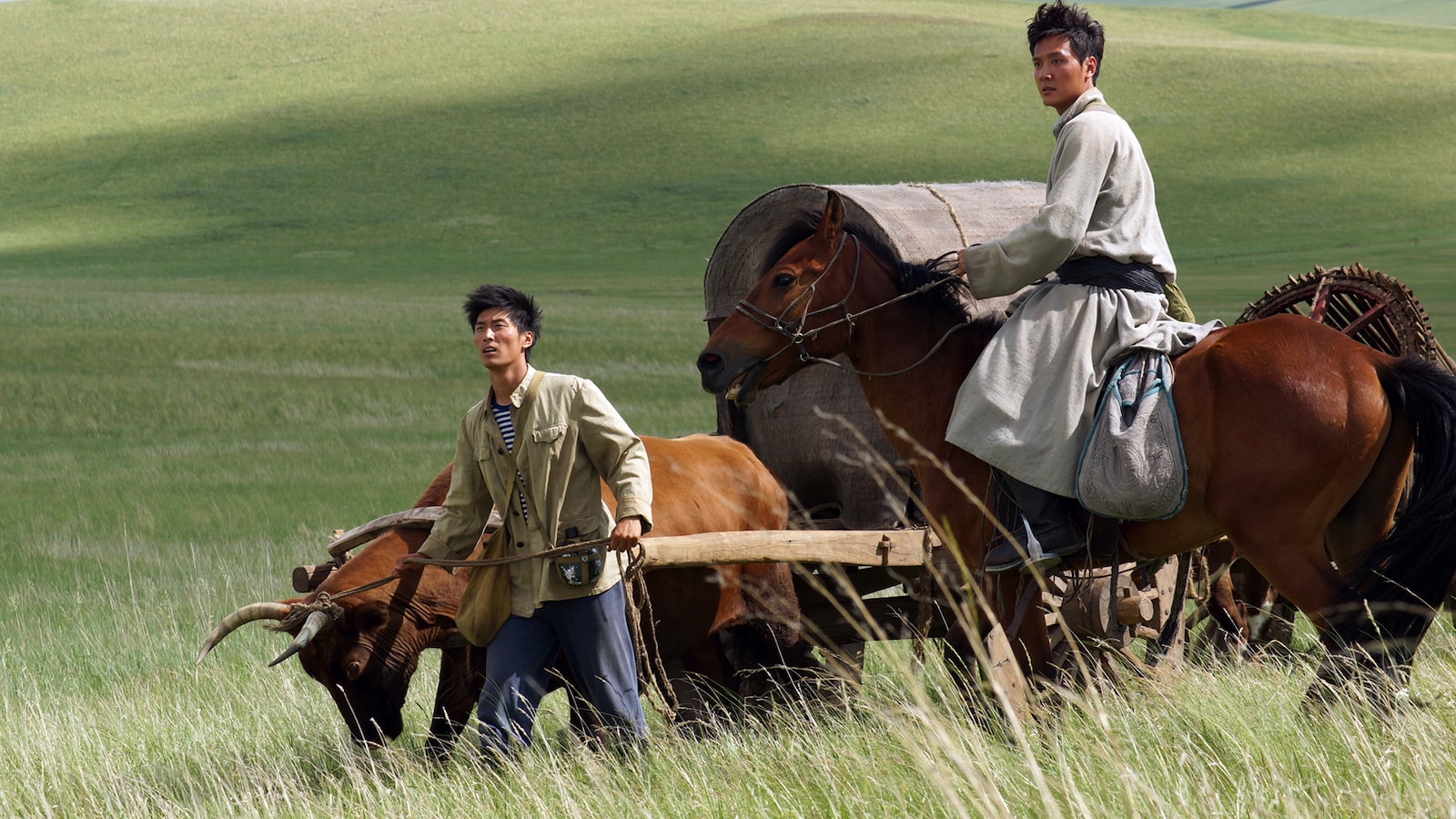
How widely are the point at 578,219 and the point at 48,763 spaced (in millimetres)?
52132

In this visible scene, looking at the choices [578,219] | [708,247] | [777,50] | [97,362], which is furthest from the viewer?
[777,50]

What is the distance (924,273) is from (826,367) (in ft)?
4.97

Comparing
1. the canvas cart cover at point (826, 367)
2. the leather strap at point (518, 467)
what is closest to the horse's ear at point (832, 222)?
the canvas cart cover at point (826, 367)

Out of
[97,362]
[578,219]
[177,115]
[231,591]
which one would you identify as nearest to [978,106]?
[578,219]

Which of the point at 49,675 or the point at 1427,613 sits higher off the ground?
the point at 1427,613

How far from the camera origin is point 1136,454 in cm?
509

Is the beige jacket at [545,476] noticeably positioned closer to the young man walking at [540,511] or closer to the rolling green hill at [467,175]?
the young man walking at [540,511]

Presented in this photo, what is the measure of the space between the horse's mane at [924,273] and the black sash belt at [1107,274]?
0.44m

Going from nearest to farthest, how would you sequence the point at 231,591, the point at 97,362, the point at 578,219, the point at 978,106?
the point at 231,591 < the point at 97,362 < the point at 578,219 < the point at 978,106

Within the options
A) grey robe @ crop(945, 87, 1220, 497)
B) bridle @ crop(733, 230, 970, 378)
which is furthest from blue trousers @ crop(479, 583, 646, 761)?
grey robe @ crop(945, 87, 1220, 497)

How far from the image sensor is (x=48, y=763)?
554cm

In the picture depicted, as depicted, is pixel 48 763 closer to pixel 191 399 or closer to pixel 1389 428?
pixel 1389 428

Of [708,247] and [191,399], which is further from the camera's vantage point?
[708,247]

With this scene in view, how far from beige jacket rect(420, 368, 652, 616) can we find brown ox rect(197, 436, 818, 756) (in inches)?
13.4
